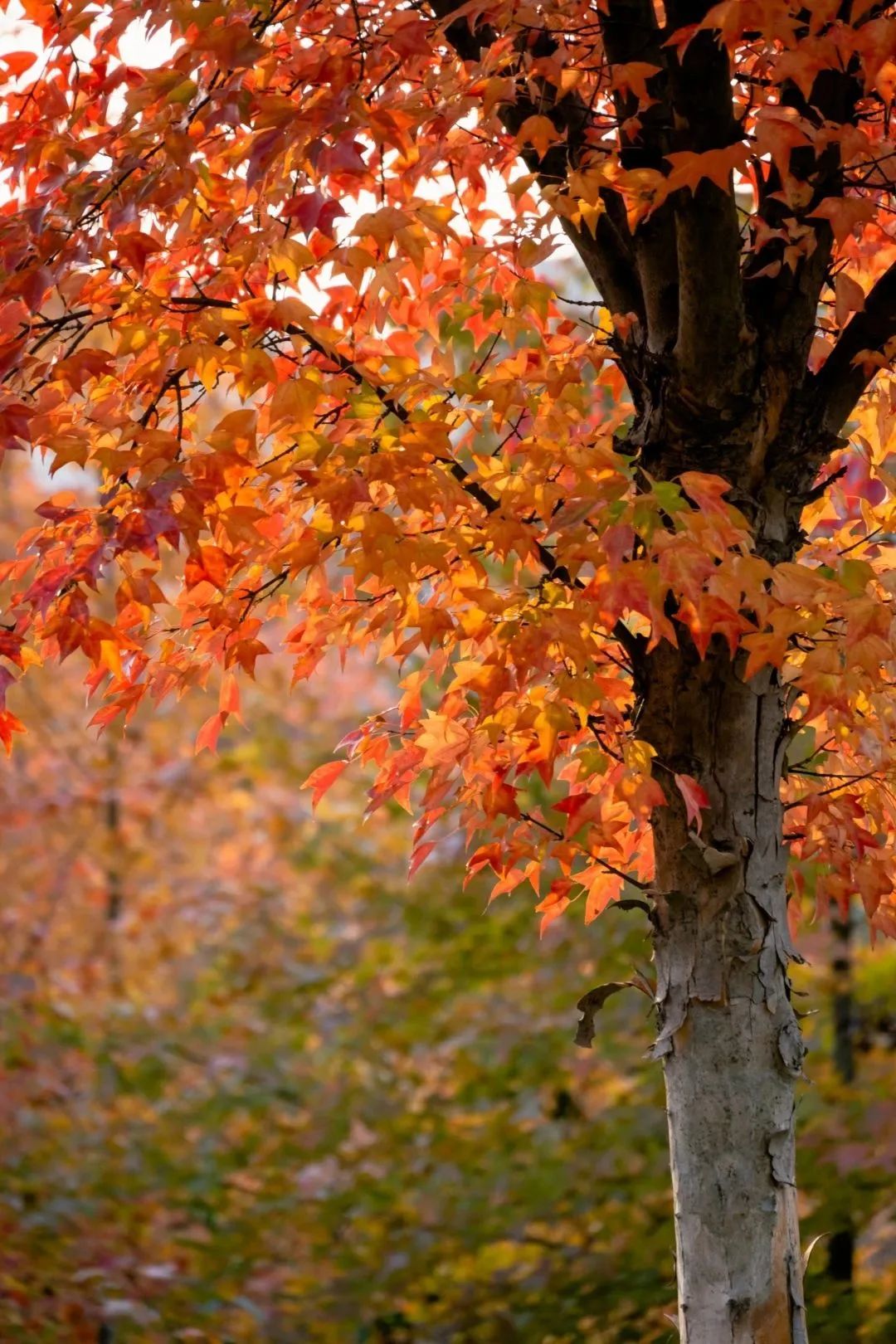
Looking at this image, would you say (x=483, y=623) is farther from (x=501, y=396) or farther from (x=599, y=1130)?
(x=599, y=1130)

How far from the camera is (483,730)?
248 centimetres

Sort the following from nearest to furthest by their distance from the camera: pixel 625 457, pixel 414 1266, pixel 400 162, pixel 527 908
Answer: pixel 625 457 < pixel 400 162 < pixel 414 1266 < pixel 527 908

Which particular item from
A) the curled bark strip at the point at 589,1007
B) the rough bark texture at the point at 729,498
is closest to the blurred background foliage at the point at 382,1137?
the curled bark strip at the point at 589,1007

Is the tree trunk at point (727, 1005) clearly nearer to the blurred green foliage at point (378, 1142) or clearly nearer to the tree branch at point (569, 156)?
the tree branch at point (569, 156)

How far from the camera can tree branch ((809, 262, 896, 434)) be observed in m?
2.49

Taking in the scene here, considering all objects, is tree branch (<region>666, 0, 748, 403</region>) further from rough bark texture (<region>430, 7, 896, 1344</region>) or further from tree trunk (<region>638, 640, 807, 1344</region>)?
tree trunk (<region>638, 640, 807, 1344</region>)

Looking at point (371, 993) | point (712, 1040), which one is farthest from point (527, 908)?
point (712, 1040)

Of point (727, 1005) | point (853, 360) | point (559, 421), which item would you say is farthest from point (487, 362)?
point (727, 1005)

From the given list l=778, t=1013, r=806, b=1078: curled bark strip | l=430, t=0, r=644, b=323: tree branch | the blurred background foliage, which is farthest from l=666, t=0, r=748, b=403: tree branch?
the blurred background foliage

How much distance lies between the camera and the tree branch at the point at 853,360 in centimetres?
249

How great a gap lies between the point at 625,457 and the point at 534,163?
0.74m

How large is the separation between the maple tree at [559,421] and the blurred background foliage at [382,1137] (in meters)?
1.87

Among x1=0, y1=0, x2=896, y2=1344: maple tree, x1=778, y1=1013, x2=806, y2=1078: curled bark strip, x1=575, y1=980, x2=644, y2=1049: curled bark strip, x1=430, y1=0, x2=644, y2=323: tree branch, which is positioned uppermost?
x1=430, y1=0, x2=644, y2=323: tree branch

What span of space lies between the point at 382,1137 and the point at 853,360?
14.6ft
